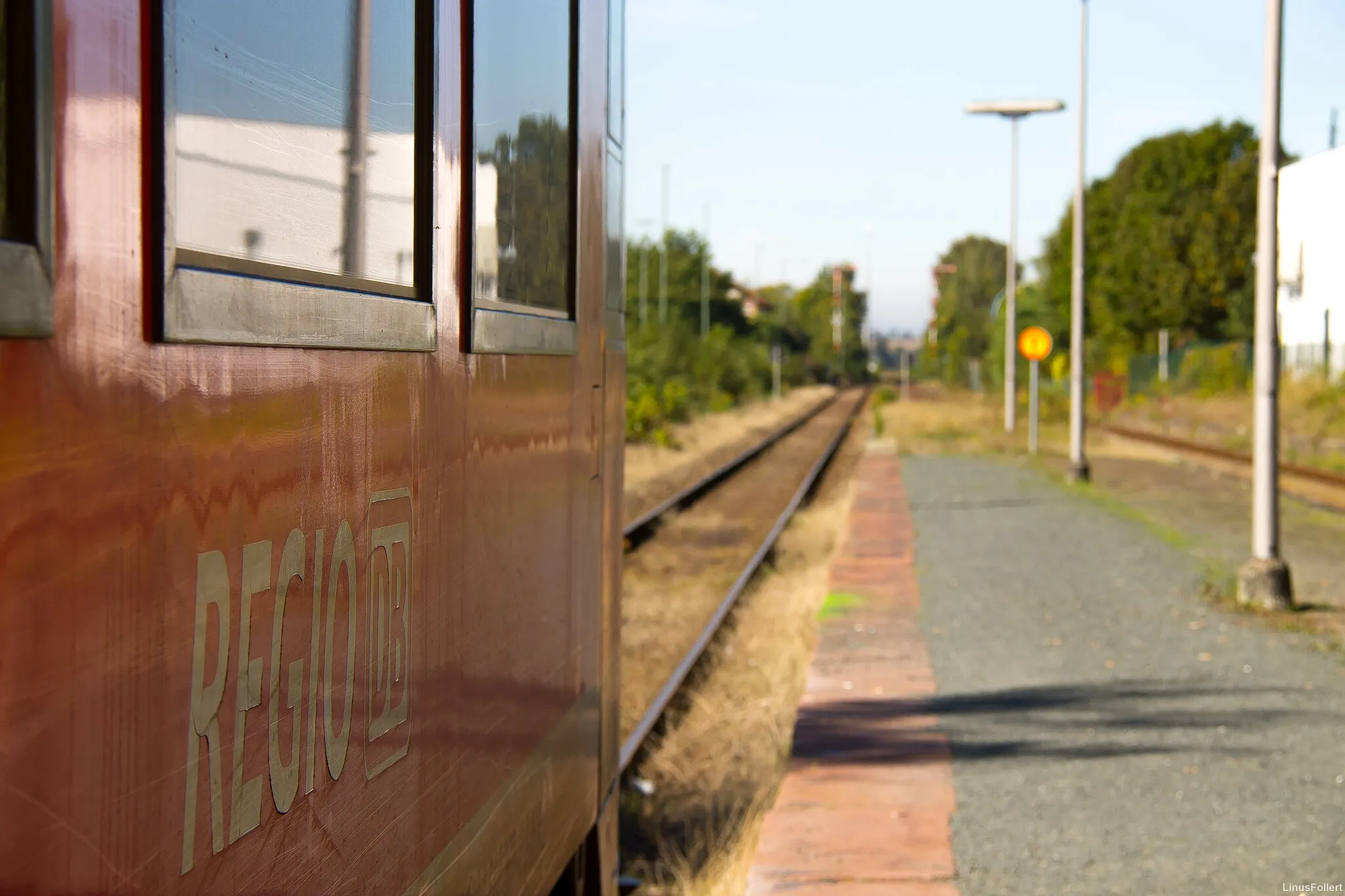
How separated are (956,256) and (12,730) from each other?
420 ft

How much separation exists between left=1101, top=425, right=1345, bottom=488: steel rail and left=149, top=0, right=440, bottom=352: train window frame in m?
19.2

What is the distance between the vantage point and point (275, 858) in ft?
5.57

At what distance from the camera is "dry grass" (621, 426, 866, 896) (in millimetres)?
5430

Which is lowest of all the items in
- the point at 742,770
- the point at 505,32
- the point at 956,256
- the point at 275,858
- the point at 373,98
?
the point at 742,770

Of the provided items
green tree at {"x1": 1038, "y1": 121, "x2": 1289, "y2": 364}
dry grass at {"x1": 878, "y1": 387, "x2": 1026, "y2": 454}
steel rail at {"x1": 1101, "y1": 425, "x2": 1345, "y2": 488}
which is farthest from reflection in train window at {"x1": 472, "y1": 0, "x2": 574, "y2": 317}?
green tree at {"x1": 1038, "y1": 121, "x2": 1289, "y2": 364}

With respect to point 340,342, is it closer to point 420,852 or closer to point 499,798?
point 420,852

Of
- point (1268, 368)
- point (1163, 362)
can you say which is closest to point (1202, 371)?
point (1163, 362)

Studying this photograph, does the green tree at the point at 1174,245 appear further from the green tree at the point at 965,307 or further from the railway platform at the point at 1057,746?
the railway platform at the point at 1057,746

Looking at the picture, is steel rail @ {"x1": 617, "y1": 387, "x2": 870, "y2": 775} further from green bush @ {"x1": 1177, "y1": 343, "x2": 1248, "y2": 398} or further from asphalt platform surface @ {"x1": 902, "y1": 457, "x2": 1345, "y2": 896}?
green bush @ {"x1": 1177, "y1": 343, "x2": 1248, "y2": 398}

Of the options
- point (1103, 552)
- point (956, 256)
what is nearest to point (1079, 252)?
point (1103, 552)

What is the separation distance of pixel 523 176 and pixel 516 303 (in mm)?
255

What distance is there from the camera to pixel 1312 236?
9031 millimetres

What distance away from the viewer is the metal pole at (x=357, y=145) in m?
1.93

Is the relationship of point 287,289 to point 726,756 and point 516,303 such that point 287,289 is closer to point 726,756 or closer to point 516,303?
point 516,303
